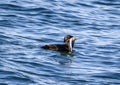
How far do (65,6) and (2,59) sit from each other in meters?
10.4

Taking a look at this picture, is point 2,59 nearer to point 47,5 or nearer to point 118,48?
point 118,48

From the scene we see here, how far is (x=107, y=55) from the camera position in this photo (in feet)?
66.8

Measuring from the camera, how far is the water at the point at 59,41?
56.6 ft

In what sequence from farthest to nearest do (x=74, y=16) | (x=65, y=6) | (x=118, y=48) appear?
1. (x=65, y=6)
2. (x=74, y=16)
3. (x=118, y=48)

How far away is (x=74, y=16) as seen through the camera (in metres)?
26.3

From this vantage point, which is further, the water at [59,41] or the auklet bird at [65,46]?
the auklet bird at [65,46]

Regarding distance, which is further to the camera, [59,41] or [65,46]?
[59,41]

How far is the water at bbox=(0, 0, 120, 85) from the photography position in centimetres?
1725

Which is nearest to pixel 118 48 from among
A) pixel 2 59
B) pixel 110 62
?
pixel 110 62

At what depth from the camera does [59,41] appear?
22.0 metres

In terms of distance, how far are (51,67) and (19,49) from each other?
2.00m

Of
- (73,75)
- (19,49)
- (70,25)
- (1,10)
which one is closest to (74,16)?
(70,25)

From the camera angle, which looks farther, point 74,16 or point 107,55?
point 74,16

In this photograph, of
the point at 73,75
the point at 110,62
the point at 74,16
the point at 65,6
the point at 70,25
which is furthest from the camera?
the point at 65,6
